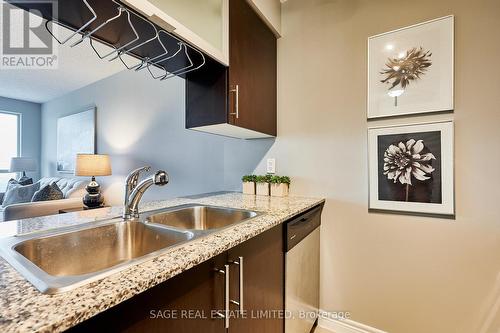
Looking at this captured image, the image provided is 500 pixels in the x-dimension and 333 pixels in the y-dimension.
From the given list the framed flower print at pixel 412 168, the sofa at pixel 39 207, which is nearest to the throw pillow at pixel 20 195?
the sofa at pixel 39 207

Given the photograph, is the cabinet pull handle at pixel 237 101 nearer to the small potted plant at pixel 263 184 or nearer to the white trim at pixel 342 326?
the small potted plant at pixel 263 184

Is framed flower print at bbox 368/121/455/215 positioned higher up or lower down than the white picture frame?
lower down

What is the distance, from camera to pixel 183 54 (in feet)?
4.15

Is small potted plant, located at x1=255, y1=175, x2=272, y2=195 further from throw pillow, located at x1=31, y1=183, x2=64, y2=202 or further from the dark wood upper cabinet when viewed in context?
throw pillow, located at x1=31, y1=183, x2=64, y2=202

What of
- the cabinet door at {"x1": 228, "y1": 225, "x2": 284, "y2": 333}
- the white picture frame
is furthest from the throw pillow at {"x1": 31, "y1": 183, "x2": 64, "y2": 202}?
the cabinet door at {"x1": 228, "y1": 225, "x2": 284, "y2": 333}

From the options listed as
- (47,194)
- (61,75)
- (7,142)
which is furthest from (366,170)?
(7,142)

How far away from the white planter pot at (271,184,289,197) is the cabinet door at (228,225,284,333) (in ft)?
2.03

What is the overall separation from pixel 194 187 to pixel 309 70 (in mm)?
1591

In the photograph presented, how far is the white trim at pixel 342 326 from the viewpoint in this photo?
156 centimetres

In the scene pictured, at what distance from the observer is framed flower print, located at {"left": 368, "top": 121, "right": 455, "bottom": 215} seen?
134 centimetres

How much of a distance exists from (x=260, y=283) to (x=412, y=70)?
4.89 feet

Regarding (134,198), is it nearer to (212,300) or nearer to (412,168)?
(212,300)

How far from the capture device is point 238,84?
57.2 inches

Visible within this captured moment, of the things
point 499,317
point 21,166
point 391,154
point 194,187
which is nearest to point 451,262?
point 499,317
